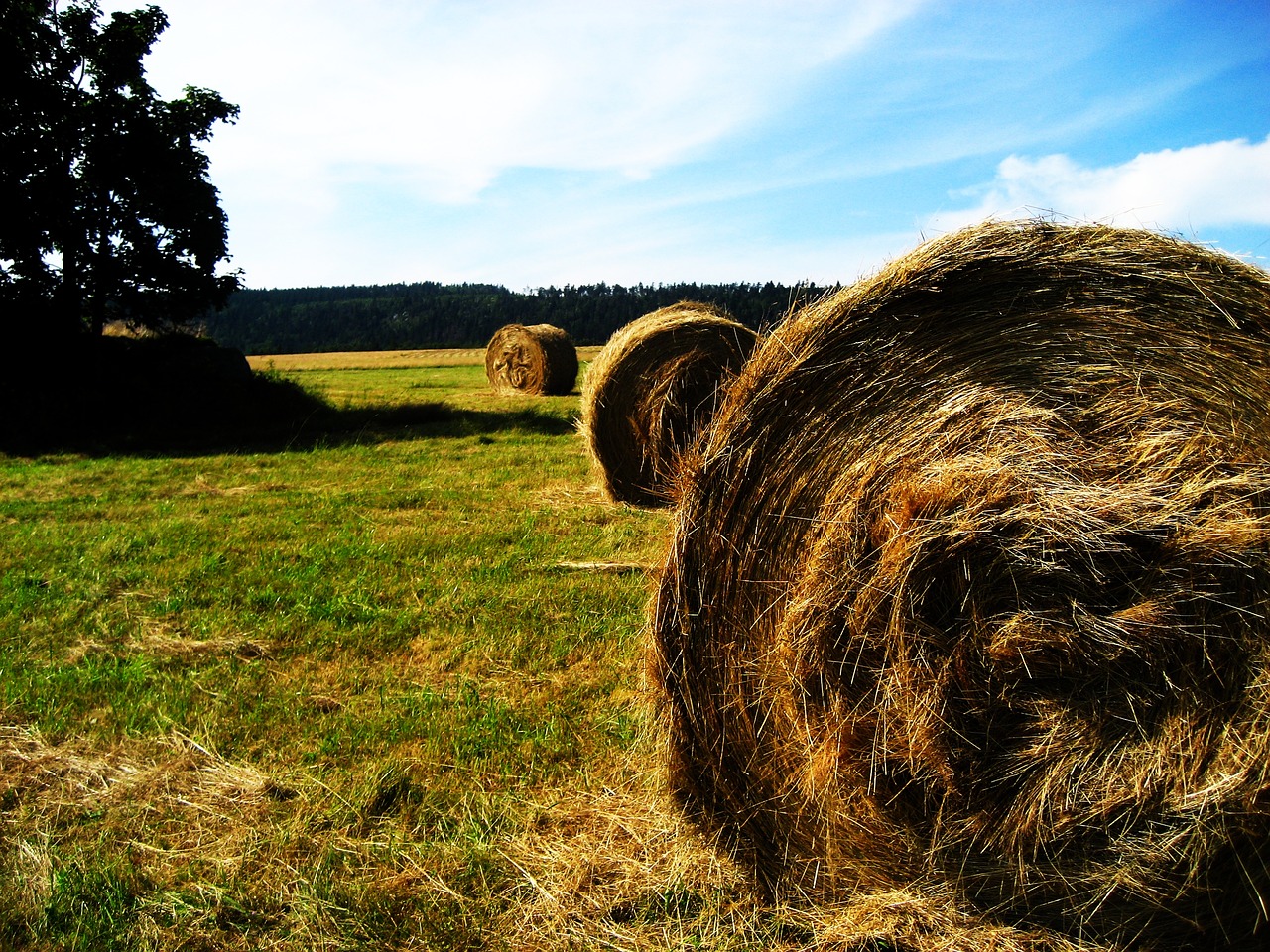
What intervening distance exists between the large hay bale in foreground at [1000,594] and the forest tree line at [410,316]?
139 ft

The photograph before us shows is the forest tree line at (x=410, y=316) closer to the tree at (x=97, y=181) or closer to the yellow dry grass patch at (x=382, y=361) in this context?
the yellow dry grass patch at (x=382, y=361)

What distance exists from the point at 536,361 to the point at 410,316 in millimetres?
46073

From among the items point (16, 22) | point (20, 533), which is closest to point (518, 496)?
point (20, 533)

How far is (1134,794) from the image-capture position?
240cm

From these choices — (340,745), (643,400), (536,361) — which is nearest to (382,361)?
(536,361)

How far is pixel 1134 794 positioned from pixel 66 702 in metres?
4.59

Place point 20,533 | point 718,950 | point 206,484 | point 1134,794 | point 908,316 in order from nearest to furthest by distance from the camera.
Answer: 1. point 1134,794
2. point 718,950
3. point 908,316
4. point 20,533
5. point 206,484

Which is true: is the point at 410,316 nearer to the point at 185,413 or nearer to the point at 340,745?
the point at 185,413

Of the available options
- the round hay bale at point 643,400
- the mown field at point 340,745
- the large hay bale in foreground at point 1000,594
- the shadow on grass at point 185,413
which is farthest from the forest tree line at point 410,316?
the large hay bale in foreground at point 1000,594

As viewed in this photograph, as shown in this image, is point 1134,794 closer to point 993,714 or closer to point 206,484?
point 993,714

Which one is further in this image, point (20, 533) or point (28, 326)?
point (28, 326)

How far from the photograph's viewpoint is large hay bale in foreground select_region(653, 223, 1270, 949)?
2.42 meters

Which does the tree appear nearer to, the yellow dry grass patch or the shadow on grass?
the shadow on grass

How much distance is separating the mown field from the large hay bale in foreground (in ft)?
1.13
